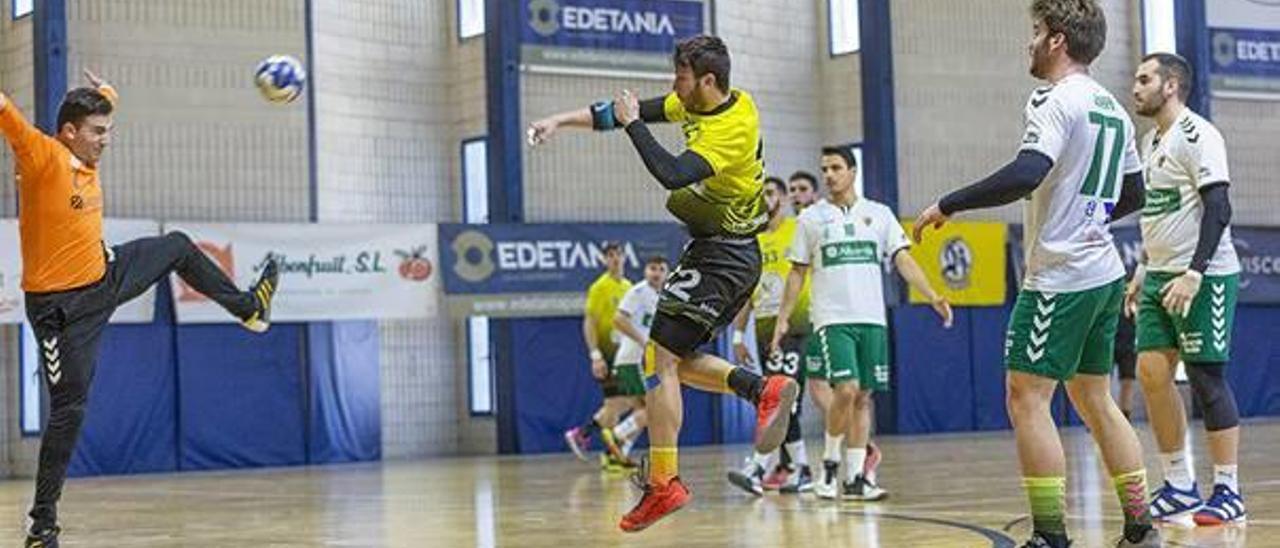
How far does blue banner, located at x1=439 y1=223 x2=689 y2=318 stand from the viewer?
67.7 ft

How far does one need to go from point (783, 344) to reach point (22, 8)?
35.8ft

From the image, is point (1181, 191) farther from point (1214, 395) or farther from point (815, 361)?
point (815, 361)

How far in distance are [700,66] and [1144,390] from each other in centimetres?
254

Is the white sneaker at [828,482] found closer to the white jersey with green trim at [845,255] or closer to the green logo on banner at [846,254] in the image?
the white jersey with green trim at [845,255]

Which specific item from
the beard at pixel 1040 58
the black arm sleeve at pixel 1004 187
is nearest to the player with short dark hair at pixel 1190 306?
the beard at pixel 1040 58

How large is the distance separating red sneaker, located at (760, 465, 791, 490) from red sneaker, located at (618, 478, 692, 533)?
4.05 metres

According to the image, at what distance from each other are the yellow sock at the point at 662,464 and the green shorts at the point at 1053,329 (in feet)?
6.09

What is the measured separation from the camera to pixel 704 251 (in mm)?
7855

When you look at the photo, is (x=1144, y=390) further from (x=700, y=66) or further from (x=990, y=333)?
(x=990, y=333)

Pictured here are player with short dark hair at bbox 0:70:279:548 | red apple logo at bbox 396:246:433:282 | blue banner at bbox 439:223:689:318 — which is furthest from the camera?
blue banner at bbox 439:223:689:318

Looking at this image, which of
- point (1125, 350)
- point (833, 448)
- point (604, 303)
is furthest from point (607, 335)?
point (833, 448)

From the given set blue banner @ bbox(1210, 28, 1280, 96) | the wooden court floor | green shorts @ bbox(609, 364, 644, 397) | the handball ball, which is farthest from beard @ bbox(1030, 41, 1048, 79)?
blue banner @ bbox(1210, 28, 1280, 96)

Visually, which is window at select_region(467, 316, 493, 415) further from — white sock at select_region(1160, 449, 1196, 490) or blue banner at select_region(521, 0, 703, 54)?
white sock at select_region(1160, 449, 1196, 490)

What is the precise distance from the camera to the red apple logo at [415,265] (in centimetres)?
2023
